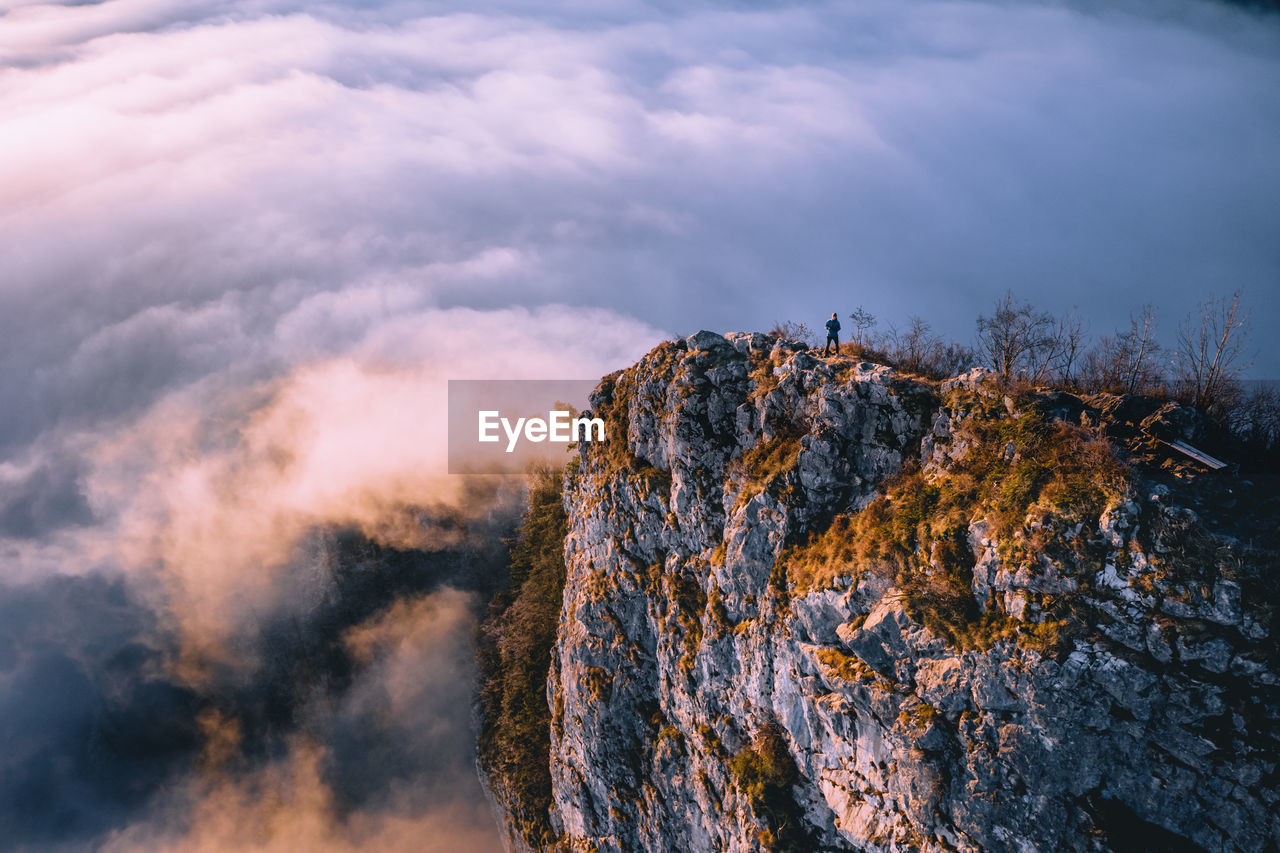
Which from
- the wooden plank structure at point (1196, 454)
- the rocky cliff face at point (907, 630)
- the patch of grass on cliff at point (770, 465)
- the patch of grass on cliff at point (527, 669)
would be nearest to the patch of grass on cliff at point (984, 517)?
the rocky cliff face at point (907, 630)

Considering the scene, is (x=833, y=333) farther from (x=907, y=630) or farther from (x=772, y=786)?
(x=772, y=786)

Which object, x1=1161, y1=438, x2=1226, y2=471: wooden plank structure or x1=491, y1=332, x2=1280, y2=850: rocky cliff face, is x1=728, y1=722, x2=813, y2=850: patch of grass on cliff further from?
x1=1161, y1=438, x2=1226, y2=471: wooden plank structure

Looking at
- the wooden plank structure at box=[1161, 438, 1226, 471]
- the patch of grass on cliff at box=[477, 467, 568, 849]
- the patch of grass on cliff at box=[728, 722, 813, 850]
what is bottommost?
the patch of grass on cliff at box=[477, 467, 568, 849]

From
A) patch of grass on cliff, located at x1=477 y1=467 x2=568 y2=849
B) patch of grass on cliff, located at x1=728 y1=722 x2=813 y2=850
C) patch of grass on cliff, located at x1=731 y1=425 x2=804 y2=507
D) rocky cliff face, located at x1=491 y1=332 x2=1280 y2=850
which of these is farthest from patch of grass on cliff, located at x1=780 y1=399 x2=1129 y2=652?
patch of grass on cliff, located at x1=477 y1=467 x2=568 y2=849

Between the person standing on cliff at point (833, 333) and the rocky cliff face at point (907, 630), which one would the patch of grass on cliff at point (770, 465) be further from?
the person standing on cliff at point (833, 333)

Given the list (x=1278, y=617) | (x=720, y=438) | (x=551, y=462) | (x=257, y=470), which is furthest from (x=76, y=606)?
(x=1278, y=617)

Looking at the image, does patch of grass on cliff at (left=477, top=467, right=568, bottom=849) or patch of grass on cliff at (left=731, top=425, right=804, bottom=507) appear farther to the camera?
patch of grass on cliff at (left=477, top=467, right=568, bottom=849)
